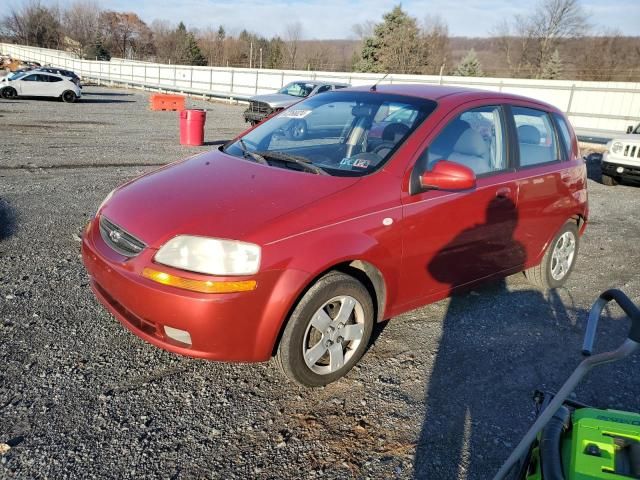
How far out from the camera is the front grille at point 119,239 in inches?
110

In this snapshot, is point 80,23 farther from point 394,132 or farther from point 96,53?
point 394,132

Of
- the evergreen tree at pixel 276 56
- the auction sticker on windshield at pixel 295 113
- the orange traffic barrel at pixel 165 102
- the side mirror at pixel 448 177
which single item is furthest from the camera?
the evergreen tree at pixel 276 56

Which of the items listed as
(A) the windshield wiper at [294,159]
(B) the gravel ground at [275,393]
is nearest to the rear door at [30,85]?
(B) the gravel ground at [275,393]

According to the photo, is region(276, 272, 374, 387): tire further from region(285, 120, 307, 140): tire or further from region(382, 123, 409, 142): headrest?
region(285, 120, 307, 140): tire

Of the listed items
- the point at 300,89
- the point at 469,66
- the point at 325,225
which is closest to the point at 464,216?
the point at 325,225

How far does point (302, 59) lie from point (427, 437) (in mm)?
60235

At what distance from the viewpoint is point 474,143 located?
3.69 metres

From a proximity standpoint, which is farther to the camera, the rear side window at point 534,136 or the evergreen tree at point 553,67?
the evergreen tree at point 553,67

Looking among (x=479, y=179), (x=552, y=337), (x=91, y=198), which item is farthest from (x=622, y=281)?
(x=91, y=198)

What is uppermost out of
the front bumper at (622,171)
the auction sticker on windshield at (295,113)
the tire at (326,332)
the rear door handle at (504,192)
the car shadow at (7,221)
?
the auction sticker on windshield at (295,113)

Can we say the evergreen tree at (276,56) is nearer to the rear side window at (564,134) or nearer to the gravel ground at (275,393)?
the rear side window at (564,134)

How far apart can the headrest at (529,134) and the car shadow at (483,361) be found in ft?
2.14

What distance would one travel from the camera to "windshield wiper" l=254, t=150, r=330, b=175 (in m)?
3.24

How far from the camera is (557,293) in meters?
4.73
